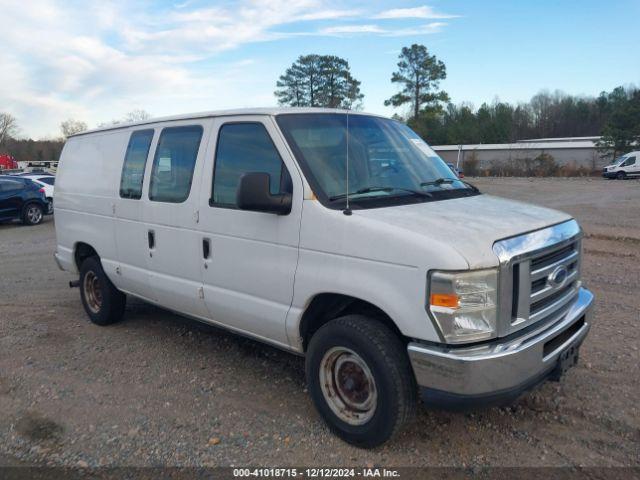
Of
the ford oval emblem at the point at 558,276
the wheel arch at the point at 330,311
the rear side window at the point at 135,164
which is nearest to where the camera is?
the ford oval emblem at the point at 558,276

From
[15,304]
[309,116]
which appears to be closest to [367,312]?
[309,116]

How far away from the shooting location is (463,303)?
2928mm

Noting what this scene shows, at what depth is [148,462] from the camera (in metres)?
3.47

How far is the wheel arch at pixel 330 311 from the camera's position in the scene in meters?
3.46

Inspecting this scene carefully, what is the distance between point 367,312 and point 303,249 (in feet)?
1.94

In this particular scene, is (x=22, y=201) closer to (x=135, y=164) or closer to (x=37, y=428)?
(x=135, y=164)

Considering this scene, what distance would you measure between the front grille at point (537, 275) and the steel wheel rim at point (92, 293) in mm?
4729

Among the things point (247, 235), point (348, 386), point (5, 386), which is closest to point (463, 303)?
point (348, 386)

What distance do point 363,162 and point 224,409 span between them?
2138 mm

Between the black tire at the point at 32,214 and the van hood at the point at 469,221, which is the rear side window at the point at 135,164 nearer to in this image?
the van hood at the point at 469,221

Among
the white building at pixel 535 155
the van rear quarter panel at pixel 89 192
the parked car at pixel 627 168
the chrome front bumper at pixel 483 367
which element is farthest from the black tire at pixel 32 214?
the white building at pixel 535 155

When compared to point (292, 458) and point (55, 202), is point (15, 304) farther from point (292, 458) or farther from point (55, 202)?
point (292, 458)

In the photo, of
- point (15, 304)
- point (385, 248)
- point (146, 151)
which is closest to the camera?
point (385, 248)

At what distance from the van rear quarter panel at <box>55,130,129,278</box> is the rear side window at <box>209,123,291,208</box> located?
5.49ft
